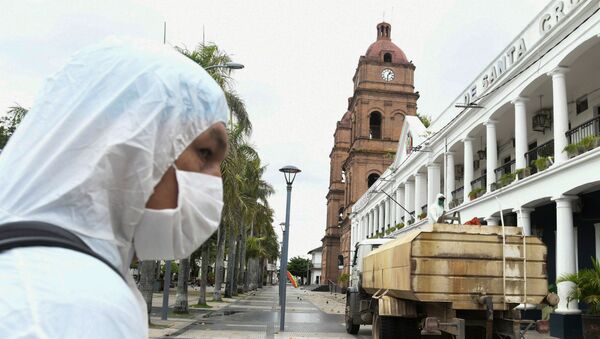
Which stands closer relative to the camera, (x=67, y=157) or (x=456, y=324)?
(x=67, y=157)

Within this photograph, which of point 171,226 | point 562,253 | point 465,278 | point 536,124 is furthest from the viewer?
point 536,124

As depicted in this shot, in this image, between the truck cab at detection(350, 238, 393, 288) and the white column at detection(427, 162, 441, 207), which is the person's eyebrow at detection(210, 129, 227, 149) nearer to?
the truck cab at detection(350, 238, 393, 288)

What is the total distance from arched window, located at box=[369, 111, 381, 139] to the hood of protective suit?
60662mm

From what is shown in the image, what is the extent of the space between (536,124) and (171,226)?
2231 cm

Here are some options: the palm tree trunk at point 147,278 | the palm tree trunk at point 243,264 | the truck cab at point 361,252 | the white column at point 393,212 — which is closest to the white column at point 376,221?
the white column at point 393,212

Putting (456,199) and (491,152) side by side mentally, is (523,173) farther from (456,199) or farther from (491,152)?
(456,199)

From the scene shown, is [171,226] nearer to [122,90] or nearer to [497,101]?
[122,90]

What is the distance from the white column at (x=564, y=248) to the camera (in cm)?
1564

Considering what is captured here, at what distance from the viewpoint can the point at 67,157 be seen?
1026 mm

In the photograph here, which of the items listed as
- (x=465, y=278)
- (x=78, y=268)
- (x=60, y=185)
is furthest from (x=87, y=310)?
(x=465, y=278)

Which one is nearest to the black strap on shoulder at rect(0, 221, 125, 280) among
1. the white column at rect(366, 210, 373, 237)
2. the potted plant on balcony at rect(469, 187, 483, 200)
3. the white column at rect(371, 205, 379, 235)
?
the potted plant on balcony at rect(469, 187, 483, 200)

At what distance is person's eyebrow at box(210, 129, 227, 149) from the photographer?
3.99 ft

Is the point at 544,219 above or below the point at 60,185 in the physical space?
above

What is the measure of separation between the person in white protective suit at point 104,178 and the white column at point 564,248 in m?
16.3
